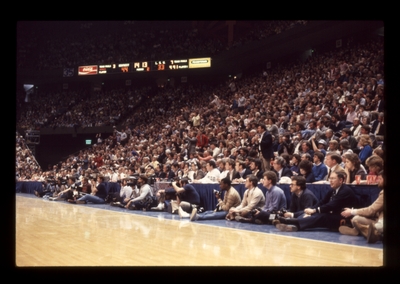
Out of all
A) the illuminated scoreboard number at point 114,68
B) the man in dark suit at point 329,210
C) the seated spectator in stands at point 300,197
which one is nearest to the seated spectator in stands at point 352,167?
the man in dark suit at point 329,210

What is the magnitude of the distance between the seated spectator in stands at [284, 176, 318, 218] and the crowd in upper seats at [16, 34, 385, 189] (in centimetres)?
78

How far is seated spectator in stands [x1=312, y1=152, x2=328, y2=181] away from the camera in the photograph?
715cm

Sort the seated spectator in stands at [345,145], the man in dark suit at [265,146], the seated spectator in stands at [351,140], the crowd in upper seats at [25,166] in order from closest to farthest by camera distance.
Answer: the seated spectator in stands at [345,145] → the seated spectator in stands at [351,140] → the man in dark suit at [265,146] → the crowd in upper seats at [25,166]

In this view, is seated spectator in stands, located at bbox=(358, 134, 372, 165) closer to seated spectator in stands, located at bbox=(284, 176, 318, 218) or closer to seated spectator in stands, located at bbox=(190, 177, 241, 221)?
seated spectator in stands, located at bbox=(284, 176, 318, 218)

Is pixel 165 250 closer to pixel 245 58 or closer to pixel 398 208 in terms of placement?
pixel 398 208

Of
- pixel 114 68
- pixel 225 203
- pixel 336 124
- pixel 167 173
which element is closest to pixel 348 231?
pixel 225 203

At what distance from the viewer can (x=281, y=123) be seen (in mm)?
10672

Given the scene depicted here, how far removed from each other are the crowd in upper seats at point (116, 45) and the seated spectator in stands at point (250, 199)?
42.4ft

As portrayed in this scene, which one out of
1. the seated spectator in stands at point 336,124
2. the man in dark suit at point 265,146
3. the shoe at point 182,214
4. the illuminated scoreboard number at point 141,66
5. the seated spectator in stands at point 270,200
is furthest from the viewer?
the illuminated scoreboard number at point 141,66

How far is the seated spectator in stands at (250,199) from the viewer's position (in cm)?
709

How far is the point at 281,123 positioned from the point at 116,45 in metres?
17.5

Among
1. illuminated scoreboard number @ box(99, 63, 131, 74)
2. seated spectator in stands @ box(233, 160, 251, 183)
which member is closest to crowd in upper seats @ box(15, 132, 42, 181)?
illuminated scoreboard number @ box(99, 63, 131, 74)

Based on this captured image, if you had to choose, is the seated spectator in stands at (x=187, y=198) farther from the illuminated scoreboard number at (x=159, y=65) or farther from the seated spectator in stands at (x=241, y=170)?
the illuminated scoreboard number at (x=159, y=65)

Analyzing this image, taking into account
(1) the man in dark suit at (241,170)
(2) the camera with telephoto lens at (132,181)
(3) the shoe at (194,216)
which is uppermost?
(1) the man in dark suit at (241,170)
